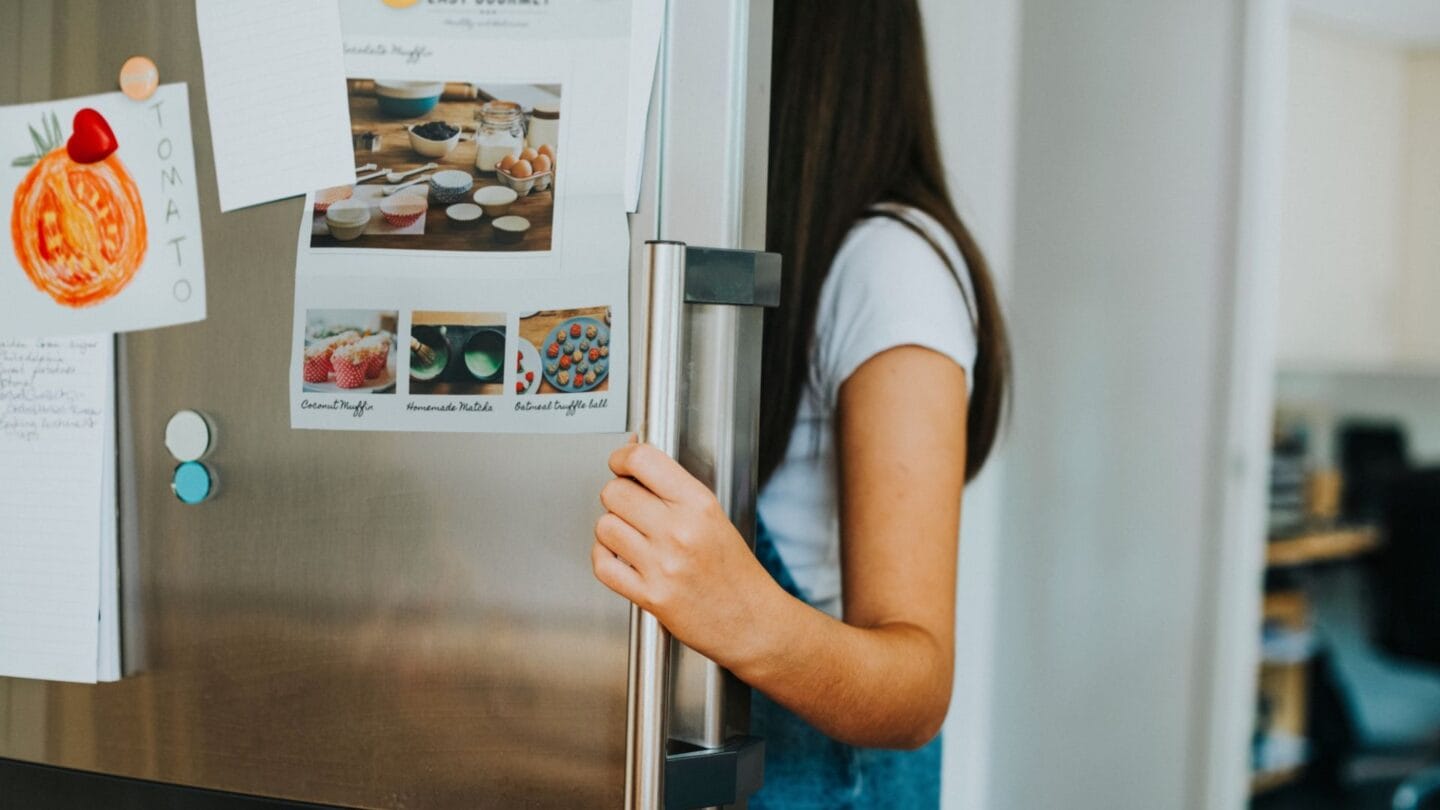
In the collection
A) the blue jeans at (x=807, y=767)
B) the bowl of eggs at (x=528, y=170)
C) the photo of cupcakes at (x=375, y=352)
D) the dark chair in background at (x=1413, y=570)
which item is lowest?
the dark chair in background at (x=1413, y=570)

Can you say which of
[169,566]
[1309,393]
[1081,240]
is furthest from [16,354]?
[1309,393]

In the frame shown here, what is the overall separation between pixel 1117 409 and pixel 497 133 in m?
1.78

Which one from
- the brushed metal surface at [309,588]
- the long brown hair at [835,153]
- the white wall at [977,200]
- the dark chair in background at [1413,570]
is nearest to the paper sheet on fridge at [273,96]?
the brushed metal surface at [309,588]

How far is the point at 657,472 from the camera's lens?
0.65 m

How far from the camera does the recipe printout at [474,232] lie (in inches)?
27.2

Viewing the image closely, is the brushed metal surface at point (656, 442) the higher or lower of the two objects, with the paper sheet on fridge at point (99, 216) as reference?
lower

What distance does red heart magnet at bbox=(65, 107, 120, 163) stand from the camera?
0.79m

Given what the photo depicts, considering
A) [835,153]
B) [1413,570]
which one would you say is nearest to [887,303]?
[835,153]

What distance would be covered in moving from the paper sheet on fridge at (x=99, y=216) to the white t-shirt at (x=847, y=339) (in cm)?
43

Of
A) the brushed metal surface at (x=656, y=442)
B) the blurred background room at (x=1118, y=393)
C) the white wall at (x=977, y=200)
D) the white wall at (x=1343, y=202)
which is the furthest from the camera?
the white wall at (x=1343, y=202)

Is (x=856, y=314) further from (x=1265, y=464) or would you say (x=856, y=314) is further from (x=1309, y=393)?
(x=1309, y=393)

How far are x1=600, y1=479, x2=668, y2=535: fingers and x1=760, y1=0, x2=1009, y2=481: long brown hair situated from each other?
302mm

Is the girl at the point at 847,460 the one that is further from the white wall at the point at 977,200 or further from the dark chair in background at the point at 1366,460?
the dark chair in background at the point at 1366,460

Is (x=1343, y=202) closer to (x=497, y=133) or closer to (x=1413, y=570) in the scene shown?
(x=1413, y=570)
